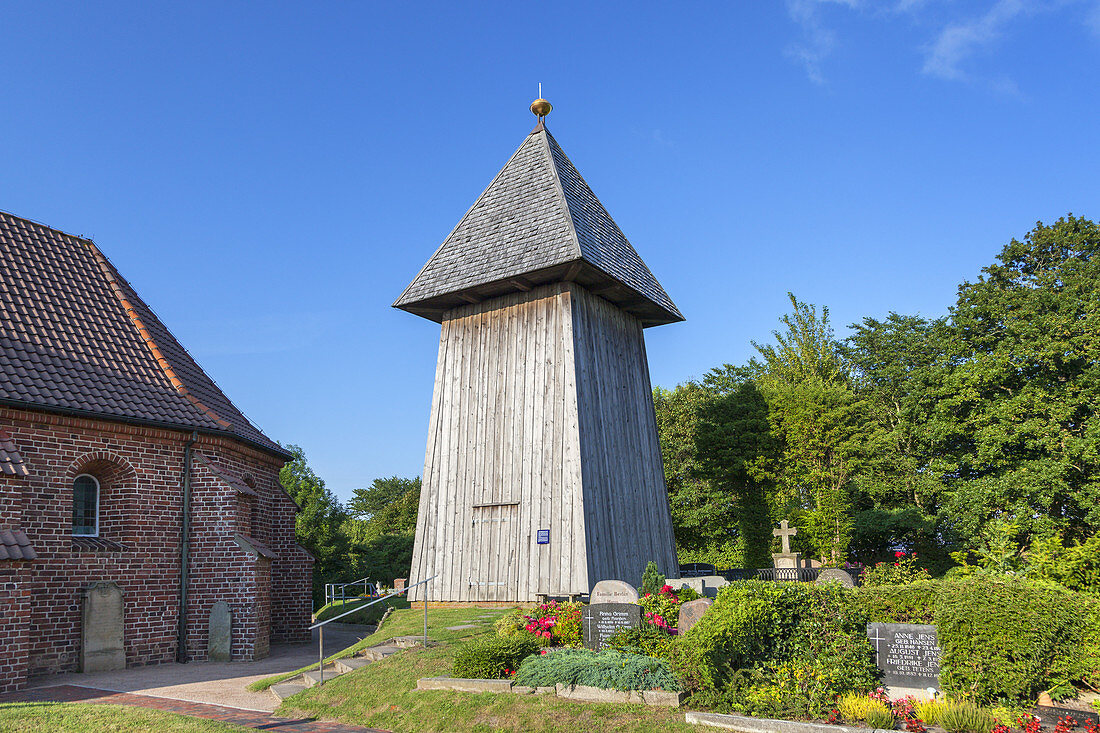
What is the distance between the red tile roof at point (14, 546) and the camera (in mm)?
12695

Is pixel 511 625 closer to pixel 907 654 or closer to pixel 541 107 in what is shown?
pixel 907 654

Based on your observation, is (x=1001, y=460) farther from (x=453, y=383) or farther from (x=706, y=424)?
(x=453, y=383)

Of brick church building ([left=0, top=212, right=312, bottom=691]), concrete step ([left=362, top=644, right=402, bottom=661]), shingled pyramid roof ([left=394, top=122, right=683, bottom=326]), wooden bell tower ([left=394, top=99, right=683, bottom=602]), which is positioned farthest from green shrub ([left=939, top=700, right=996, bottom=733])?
brick church building ([left=0, top=212, right=312, bottom=691])

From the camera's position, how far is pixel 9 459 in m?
13.7

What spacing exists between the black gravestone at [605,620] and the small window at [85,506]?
10846 millimetres

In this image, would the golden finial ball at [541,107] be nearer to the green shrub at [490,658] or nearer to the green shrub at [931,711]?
the green shrub at [490,658]

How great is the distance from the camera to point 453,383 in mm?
19562

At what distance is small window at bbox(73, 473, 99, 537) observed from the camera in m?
15.7

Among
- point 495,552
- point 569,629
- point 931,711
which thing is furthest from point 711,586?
point 931,711

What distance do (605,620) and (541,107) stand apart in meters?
15.2

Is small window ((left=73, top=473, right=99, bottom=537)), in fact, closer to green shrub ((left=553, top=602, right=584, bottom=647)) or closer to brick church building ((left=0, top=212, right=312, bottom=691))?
brick church building ((left=0, top=212, right=312, bottom=691))

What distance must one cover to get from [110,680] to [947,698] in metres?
13.4

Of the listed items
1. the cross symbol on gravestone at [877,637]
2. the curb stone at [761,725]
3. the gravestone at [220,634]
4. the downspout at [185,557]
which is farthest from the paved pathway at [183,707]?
the cross symbol on gravestone at [877,637]

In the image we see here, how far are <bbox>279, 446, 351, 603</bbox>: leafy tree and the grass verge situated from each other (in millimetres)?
15957
